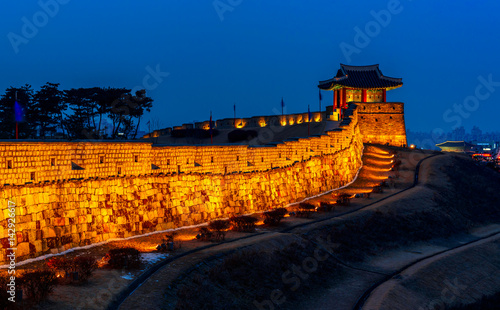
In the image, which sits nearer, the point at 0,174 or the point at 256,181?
the point at 0,174

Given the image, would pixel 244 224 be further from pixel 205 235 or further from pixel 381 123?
pixel 381 123

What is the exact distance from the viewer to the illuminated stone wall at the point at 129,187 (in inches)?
620

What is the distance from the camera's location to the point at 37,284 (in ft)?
40.3

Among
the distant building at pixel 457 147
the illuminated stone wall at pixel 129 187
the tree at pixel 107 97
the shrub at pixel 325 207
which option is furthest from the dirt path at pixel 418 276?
the distant building at pixel 457 147

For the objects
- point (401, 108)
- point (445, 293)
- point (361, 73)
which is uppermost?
point (361, 73)

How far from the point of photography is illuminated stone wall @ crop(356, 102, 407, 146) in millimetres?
61438

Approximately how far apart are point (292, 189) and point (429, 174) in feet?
60.4

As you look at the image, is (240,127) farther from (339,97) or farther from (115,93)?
(115,93)

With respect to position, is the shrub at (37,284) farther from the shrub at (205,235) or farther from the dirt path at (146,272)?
the shrub at (205,235)

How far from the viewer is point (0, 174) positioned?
15023mm

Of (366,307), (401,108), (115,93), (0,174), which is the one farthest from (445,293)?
(401,108)

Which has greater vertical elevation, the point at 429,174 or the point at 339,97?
the point at 339,97

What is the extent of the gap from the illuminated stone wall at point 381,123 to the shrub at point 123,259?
48938mm

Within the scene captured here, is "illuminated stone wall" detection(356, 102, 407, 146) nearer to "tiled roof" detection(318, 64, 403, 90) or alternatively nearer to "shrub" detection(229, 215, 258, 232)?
"tiled roof" detection(318, 64, 403, 90)
